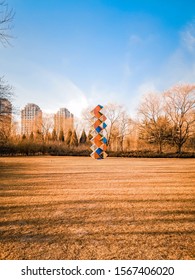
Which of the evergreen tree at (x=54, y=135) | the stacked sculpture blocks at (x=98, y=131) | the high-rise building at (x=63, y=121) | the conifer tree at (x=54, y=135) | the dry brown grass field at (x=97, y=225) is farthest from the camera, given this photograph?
Answer: the high-rise building at (x=63, y=121)

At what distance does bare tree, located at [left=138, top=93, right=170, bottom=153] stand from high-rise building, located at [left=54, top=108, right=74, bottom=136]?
20602mm

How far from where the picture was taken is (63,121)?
4628cm

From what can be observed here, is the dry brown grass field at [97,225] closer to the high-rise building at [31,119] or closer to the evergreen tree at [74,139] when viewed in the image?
the evergreen tree at [74,139]

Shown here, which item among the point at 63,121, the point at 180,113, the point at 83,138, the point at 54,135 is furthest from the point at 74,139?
the point at 180,113

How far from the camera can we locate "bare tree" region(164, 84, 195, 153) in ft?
80.9

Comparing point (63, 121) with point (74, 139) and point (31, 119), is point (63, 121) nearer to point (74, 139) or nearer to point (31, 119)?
point (31, 119)

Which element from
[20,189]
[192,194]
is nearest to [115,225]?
[192,194]

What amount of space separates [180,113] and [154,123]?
13.4ft

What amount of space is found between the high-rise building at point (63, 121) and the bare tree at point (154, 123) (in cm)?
2060

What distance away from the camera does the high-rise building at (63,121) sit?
147 feet

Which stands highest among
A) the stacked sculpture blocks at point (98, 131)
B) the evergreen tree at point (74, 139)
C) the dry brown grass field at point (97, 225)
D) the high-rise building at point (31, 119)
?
the high-rise building at point (31, 119)

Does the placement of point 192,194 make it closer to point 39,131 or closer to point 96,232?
point 96,232

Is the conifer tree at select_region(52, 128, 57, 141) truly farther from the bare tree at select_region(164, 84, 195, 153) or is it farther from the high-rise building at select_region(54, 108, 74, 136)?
the bare tree at select_region(164, 84, 195, 153)

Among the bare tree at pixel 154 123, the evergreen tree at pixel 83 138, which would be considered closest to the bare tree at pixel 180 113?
the bare tree at pixel 154 123
